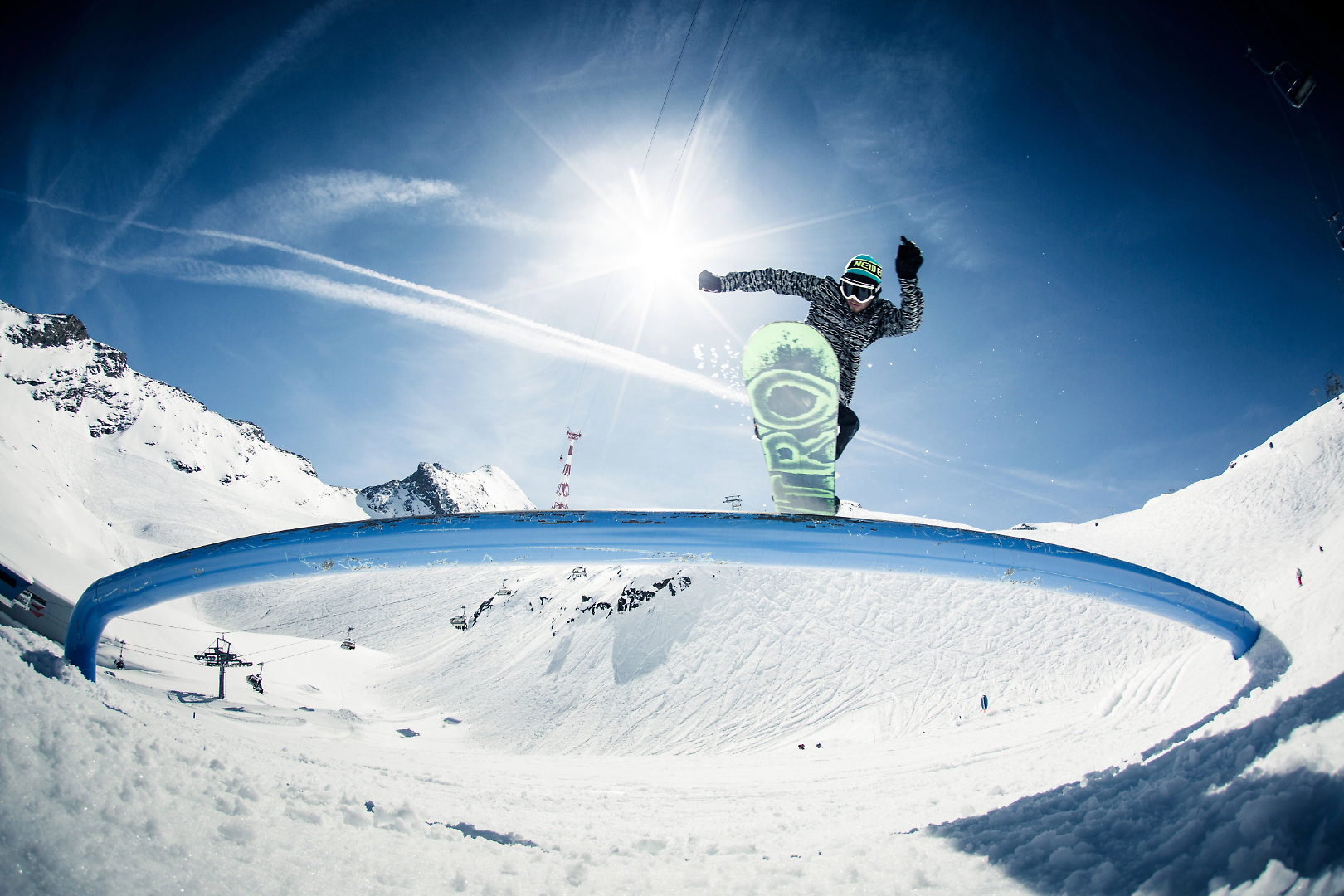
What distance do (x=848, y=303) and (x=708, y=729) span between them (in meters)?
26.6

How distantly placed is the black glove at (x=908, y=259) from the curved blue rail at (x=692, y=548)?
171cm

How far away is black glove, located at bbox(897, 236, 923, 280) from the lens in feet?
11.4

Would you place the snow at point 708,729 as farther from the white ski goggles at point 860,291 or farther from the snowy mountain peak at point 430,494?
the snowy mountain peak at point 430,494

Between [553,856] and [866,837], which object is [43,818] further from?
[866,837]

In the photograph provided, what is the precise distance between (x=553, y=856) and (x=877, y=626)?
28.2 metres

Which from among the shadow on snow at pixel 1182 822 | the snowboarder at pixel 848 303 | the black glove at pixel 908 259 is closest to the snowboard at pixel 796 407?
the snowboarder at pixel 848 303

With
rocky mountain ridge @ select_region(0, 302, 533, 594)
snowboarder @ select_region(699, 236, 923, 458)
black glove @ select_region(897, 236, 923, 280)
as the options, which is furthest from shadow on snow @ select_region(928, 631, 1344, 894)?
rocky mountain ridge @ select_region(0, 302, 533, 594)

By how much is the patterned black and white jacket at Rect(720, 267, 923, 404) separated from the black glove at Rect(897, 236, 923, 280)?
0.20 metres

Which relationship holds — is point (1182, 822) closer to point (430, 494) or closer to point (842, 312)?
point (842, 312)

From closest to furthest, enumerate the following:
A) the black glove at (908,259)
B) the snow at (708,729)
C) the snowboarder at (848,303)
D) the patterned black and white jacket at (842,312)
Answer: the snow at (708,729) < the black glove at (908,259) < the snowboarder at (848,303) < the patterned black and white jacket at (842,312)

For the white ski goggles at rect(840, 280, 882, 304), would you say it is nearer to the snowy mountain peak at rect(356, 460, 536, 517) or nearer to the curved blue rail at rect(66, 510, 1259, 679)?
the curved blue rail at rect(66, 510, 1259, 679)

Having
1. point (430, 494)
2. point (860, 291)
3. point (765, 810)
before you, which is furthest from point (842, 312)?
point (430, 494)

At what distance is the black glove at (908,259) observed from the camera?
3475 mm

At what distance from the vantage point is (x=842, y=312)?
3916 millimetres
